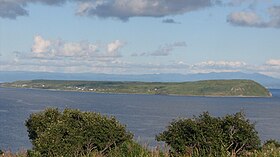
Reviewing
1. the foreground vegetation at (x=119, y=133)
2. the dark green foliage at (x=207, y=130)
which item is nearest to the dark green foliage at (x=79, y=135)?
the foreground vegetation at (x=119, y=133)

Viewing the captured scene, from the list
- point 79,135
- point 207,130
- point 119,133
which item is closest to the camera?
point 79,135

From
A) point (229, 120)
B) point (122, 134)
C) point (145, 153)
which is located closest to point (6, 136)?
point (122, 134)

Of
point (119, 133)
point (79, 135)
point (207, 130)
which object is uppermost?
point (207, 130)

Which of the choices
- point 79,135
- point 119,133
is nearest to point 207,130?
point 119,133

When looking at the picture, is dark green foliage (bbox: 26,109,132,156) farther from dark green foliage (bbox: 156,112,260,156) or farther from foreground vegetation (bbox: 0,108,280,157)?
dark green foliage (bbox: 156,112,260,156)

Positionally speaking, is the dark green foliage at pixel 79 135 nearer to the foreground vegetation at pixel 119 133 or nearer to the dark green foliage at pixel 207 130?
the foreground vegetation at pixel 119 133

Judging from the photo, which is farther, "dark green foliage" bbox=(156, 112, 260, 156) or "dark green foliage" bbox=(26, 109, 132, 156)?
"dark green foliage" bbox=(156, 112, 260, 156)

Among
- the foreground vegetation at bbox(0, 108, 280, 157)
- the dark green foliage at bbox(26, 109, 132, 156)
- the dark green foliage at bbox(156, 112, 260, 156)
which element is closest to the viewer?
the dark green foliage at bbox(26, 109, 132, 156)

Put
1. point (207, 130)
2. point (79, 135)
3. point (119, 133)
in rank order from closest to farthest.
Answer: point (79, 135)
point (207, 130)
point (119, 133)

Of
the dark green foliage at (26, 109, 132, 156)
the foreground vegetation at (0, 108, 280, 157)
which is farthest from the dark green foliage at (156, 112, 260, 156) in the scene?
the dark green foliage at (26, 109, 132, 156)

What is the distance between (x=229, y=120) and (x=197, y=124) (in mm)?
2451

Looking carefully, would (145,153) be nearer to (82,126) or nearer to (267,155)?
(267,155)

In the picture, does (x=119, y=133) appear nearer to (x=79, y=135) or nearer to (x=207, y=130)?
(x=79, y=135)

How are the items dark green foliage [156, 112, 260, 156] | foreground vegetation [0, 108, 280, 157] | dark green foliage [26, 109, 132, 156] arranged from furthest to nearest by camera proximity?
dark green foliage [156, 112, 260, 156], foreground vegetation [0, 108, 280, 157], dark green foliage [26, 109, 132, 156]
